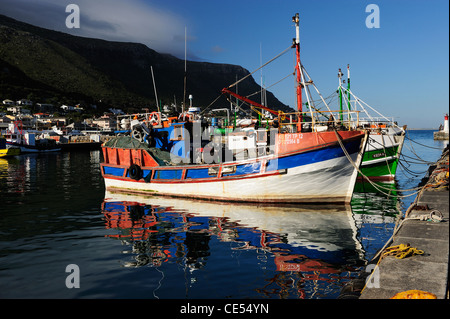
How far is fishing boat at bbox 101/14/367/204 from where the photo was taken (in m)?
14.5

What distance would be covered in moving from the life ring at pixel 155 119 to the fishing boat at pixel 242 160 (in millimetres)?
79

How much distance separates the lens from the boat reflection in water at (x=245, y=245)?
7.36 meters

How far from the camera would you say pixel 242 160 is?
15555mm

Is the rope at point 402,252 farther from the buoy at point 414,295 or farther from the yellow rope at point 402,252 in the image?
the buoy at point 414,295

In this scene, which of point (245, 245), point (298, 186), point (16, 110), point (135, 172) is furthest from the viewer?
point (16, 110)

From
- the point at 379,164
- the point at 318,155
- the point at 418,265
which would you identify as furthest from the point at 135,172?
the point at 379,164

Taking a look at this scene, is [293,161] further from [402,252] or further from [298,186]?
[402,252]

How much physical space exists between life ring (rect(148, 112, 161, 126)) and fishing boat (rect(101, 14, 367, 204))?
0.08 meters

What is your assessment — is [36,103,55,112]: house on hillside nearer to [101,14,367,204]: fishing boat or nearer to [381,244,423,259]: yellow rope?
[101,14,367,204]: fishing boat

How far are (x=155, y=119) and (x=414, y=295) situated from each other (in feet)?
58.8

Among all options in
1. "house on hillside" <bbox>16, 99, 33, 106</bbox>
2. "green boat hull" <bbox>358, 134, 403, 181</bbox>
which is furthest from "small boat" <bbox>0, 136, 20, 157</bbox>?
"house on hillside" <bbox>16, 99, 33, 106</bbox>
